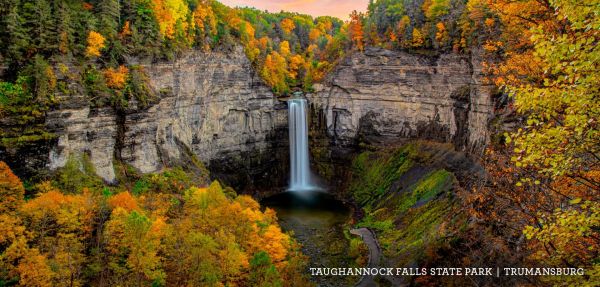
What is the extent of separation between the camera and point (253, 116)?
232 feet

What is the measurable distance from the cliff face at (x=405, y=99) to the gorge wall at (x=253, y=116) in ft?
0.49

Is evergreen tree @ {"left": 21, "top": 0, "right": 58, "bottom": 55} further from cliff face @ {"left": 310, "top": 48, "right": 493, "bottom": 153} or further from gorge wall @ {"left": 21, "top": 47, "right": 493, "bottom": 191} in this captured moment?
cliff face @ {"left": 310, "top": 48, "right": 493, "bottom": 153}

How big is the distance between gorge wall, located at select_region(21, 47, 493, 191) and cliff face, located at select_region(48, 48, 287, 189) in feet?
0.34

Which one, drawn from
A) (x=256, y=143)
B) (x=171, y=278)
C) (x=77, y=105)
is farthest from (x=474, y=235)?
(x=256, y=143)

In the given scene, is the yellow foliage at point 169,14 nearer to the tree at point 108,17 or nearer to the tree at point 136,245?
the tree at point 108,17

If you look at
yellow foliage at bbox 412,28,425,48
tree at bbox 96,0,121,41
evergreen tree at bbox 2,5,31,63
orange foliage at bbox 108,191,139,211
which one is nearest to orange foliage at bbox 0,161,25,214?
orange foliage at bbox 108,191,139,211

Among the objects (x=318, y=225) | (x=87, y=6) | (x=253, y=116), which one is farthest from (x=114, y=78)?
(x=253, y=116)

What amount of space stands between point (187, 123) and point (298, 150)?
67.9 ft

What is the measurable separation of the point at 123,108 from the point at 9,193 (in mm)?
15112

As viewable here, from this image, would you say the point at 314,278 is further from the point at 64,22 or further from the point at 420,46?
the point at 420,46

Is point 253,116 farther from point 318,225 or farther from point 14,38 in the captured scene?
point 14,38

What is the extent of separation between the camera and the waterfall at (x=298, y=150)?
241 feet

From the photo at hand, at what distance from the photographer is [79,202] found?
1138 inches

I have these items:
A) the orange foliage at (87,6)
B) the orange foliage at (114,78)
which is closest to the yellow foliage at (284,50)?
the orange foliage at (87,6)
